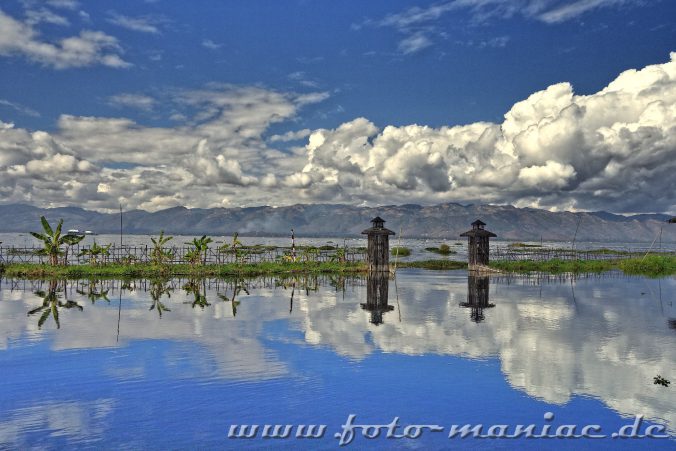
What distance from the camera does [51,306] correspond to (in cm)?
2397

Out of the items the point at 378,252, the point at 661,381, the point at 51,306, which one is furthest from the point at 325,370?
the point at 378,252

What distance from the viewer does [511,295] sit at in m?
29.3

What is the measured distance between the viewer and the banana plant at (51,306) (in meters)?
20.7

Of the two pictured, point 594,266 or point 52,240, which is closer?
point 52,240

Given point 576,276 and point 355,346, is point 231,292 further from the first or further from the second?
point 576,276

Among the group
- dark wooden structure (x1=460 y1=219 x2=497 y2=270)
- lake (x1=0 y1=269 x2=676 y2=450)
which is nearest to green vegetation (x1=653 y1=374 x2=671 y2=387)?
lake (x1=0 y1=269 x2=676 y2=450)

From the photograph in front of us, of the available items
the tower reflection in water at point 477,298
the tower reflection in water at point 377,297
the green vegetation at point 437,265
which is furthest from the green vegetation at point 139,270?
the green vegetation at point 437,265

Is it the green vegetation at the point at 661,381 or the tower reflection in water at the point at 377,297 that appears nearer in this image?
the green vegetation at the point at 661,381

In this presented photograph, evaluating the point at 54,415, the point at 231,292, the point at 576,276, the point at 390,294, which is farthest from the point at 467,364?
the point at 576,276

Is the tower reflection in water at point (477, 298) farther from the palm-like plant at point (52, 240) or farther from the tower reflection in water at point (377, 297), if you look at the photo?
the palm-like plant at point (52, 240)

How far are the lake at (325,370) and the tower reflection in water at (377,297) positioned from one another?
32 centimetres

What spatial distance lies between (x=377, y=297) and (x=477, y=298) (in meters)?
5.73

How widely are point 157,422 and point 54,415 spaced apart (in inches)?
87.7

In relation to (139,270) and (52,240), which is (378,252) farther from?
(52,240)
